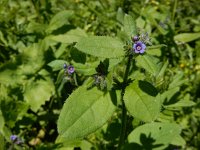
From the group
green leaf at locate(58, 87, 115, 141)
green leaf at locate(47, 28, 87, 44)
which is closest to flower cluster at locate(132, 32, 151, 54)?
green leaf at locate(58, 87, 115, 141)

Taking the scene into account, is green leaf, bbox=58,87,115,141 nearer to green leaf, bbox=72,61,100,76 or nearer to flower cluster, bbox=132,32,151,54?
green leaf, bbox=72,61,100,76

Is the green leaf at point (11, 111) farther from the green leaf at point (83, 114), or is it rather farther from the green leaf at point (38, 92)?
the green leaf at point (83, 114)

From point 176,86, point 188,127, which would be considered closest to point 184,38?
point 188,127

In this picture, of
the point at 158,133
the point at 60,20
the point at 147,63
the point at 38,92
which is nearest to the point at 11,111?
the point at 38,92

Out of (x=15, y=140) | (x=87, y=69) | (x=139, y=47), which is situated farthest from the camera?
(x=15, y=140)

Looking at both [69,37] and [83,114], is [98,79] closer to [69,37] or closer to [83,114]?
[83,114]

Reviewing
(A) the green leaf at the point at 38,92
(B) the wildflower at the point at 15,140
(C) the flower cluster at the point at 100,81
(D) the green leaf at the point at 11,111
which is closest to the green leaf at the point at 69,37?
(A) the green leaf at the point at 38,92
